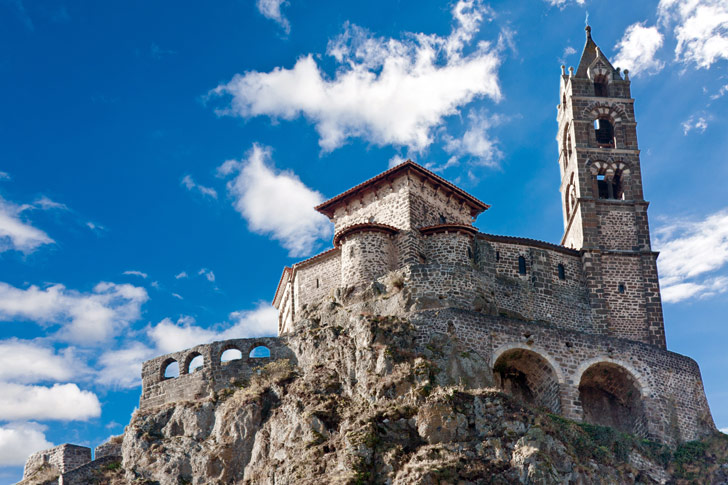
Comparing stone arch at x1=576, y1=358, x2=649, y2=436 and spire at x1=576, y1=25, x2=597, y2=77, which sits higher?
spire at x1=576, y1=25, x2=597, y2=77

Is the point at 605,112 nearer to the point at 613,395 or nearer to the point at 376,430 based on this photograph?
the point at 613,395

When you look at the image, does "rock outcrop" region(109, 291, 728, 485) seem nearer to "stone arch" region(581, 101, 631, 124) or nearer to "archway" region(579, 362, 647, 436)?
"archway" region(579, 362, 647, 436)

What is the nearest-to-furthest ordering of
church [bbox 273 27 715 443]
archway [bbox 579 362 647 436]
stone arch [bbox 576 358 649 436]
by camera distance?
church [bbox 273 27 715 443] → stone arch [bbox 576 358 649 436] → archway [bbox 579 362 647 436]

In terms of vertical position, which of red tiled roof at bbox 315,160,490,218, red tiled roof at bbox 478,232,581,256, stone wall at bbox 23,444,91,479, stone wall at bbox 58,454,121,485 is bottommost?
stone wall at bbox 58,454,121,485

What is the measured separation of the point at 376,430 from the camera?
38562 millimetres

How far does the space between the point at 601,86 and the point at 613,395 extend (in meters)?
21.9

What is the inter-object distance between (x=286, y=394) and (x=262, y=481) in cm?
458

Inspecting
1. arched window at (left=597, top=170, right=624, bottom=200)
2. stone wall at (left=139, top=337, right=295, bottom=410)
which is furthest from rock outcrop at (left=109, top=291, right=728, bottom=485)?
arched window at (left=597, top=170, right=624, bottom=200)

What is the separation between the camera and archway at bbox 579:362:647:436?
1853 inches

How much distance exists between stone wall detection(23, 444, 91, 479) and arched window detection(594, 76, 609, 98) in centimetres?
3777

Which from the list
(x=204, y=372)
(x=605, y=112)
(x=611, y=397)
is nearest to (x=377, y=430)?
(x=204, y=372)

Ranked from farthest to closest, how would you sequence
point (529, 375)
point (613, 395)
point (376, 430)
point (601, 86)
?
point (601, 86) → point (613, 395) → point (529, 375) → point (376, 430)

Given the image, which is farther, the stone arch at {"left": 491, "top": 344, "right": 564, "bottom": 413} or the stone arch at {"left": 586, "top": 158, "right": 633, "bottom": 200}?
the stone arch at {"left": 586, "top": 158, "right": 633, "bottom": 200}

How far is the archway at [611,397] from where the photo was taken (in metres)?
47.1
